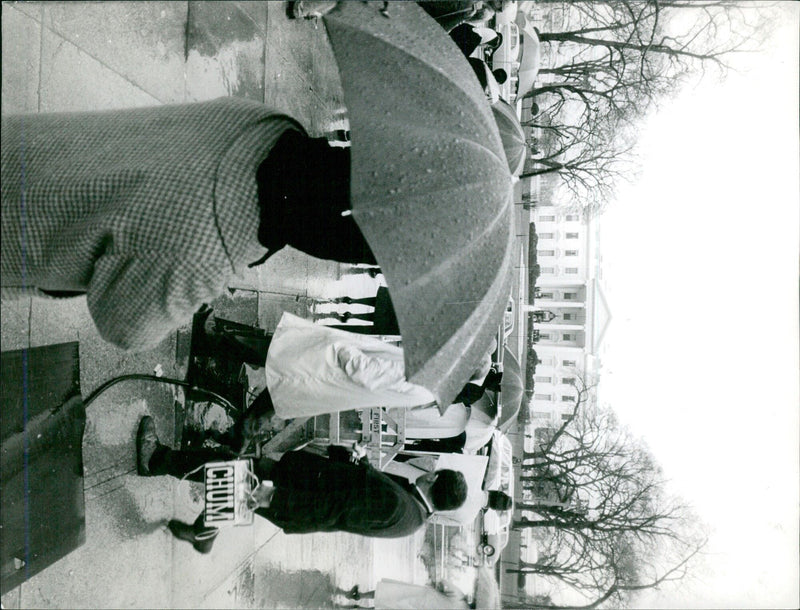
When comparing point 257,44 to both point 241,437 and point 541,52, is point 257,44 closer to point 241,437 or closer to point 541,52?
point 241,437

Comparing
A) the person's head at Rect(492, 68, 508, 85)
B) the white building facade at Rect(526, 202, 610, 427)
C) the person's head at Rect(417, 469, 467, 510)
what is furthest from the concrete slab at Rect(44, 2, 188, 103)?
the person's head at Rect(492, 68, 508, 85)

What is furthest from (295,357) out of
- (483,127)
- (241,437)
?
(483,127)

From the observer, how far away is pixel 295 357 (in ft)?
13.1

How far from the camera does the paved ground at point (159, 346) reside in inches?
121

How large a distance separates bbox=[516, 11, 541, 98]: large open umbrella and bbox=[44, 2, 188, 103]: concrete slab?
613 cm

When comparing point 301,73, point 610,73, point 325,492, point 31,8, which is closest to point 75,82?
point 31,8

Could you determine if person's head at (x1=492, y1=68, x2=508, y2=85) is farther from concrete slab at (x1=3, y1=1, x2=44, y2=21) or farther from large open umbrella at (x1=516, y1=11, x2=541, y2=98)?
concrete slab at (x1=3, y1=1, x2=44, y2=21)

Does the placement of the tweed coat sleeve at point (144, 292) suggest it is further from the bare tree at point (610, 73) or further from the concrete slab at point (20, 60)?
the bare tree at point (610, 73)

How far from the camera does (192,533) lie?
13.2 feet

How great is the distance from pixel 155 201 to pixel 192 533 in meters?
3.10

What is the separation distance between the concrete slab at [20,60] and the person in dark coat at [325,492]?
212cm

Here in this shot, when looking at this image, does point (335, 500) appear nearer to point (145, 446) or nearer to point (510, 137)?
point (145, 446)

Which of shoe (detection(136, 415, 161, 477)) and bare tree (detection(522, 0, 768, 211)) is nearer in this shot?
shoe (detection(136, 415, 161, 477))

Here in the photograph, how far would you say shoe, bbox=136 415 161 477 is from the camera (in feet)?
12.4
